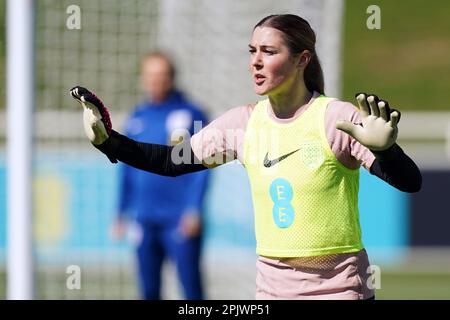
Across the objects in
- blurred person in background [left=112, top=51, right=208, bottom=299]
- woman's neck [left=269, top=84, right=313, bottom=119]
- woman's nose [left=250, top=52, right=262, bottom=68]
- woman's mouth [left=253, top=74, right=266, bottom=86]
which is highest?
woman's nose [left=250, top=52, right=262, bottom=68]

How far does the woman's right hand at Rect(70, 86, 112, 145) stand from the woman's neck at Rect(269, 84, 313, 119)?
0.58 meters

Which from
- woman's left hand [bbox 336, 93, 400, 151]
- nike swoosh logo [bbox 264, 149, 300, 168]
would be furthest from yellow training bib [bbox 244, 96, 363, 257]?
woman's left hand [bbox 336, 93, 400, 151]

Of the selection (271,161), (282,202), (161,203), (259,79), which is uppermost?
(259,79)

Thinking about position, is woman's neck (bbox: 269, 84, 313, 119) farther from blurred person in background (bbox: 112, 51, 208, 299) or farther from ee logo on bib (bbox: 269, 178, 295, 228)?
blurred person in background (bbox: 112, 51, 208, 299)

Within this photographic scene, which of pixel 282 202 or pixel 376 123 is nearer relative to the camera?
pixel 376 123

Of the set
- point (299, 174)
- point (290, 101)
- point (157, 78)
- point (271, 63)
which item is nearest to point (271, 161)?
point (299, 174)

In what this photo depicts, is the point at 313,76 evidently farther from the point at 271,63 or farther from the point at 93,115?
the point at 93,115

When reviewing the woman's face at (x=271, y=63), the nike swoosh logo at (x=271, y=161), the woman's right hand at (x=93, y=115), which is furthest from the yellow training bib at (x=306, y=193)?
the woman's right hand at (x=93, y=115)

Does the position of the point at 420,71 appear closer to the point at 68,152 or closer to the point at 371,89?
the point at 371,89

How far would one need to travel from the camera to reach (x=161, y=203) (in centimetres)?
761

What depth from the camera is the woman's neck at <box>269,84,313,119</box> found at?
4.03 meters

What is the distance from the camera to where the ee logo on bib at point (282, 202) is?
3988mm

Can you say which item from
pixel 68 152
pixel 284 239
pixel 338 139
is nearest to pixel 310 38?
pixel 338 139

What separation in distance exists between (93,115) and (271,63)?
64 centimetres
